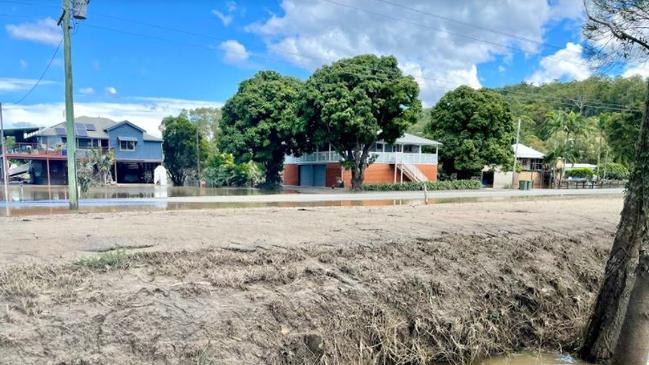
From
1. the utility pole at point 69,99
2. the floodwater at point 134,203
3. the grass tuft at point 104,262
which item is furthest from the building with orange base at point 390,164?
the grass tuft at point 104,262

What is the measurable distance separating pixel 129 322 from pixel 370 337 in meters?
2.76

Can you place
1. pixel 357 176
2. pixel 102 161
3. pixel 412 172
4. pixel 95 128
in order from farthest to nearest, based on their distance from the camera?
pixel 95 128, pixel 102 161, pixel 412 172, pixel 357 176

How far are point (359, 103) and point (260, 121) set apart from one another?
9.43m

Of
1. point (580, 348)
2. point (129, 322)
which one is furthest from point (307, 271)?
point (580, 348)

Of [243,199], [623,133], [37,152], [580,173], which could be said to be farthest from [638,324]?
[580,173]

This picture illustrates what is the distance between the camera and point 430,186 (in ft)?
111

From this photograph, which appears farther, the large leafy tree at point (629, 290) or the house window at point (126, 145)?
the house window at point (126, 145)

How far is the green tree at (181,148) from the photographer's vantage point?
45844 millimetres

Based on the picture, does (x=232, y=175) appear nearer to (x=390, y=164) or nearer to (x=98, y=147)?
(x=98, y=147)

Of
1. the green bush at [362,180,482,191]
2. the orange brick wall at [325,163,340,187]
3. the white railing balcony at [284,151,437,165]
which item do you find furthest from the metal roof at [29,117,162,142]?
the green bush at [362,180,482,191]

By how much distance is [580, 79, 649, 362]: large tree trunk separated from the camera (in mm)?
5195

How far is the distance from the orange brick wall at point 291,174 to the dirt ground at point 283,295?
35.0m

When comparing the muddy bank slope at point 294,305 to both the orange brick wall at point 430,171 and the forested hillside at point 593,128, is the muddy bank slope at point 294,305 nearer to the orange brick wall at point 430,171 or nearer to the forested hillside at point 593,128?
the forested hillside at point 593,128

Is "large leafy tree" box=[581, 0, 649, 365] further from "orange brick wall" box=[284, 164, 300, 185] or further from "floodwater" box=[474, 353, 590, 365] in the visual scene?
"orange brick wall" box=[284, 164, 300, 185]
